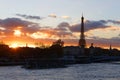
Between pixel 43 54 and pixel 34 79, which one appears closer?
pixel 34 79

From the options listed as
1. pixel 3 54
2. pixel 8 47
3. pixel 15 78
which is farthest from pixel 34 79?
pixel 8 47

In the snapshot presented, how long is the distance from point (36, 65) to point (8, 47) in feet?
163

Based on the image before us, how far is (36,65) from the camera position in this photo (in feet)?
310

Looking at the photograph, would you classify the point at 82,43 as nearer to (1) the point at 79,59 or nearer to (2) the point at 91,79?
(1) the point at 79,59

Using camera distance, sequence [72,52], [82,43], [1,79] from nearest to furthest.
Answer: [1,79] < [82,43] < [72,52]

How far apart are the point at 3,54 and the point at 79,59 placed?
60.3ft

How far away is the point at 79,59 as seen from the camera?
436 feet

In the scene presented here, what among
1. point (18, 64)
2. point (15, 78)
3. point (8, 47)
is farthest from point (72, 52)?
point (15, 78)

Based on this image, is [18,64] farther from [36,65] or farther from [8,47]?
[8,47]

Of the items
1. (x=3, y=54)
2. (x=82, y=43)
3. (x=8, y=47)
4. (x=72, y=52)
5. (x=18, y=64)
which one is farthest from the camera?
(x=72, y=52)

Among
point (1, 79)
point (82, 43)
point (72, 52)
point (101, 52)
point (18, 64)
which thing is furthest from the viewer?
point (101, 52)

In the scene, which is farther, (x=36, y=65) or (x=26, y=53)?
(x=26, y=53)

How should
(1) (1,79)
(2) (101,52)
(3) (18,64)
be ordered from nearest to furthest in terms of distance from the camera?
(1) (1,79) → (3) (18,64) → (2) (101,52)

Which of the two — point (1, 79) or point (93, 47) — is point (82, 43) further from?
point (1, 79)
